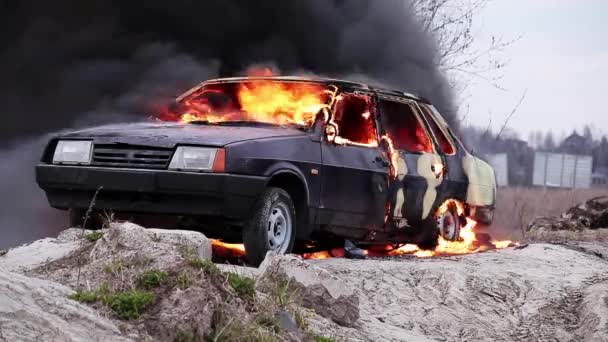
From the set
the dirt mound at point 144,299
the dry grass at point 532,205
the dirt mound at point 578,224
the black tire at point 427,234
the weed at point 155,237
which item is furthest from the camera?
the dry grass at point 532,205

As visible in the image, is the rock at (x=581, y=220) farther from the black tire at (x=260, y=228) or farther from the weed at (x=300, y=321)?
the weed at (x=300, y=321)

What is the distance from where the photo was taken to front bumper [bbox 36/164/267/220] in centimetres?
737

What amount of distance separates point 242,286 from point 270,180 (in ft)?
7.52

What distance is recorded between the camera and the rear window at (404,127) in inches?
377

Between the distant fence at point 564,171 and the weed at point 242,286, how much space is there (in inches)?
1520

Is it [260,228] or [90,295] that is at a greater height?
[260,228]

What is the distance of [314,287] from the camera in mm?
6375

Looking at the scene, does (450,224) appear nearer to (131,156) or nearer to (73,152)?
(131,156)

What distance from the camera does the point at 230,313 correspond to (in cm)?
525

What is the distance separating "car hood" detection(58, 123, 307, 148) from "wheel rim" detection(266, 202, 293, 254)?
0.57 metres

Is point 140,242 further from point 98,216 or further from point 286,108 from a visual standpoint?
point 286,108

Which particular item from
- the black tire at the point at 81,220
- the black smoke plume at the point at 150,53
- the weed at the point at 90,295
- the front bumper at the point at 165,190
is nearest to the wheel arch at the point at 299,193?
the front bumper at the point at 165,190

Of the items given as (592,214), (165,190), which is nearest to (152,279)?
(165,190)

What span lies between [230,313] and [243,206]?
2.27m
